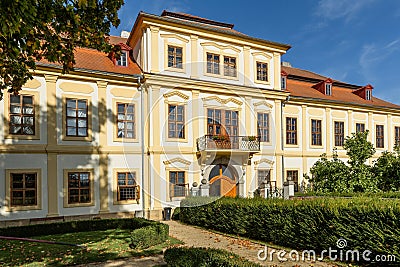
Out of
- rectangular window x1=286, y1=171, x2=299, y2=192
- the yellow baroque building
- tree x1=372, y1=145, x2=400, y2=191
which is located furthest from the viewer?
rectangular window x1=286, y1=171, x2=299, y2=192

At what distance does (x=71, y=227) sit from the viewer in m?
12.5

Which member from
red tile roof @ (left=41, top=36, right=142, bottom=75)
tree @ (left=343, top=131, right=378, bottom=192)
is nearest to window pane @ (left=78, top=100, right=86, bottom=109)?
red tile roof @ (left=41, top=36, right=142, bottom=75)

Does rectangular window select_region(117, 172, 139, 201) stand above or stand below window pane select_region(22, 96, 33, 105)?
below

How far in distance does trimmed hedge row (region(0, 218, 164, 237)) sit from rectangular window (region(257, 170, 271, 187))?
873 centimetres

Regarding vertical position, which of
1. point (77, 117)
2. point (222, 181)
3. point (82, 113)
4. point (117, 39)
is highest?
point (117, 39)

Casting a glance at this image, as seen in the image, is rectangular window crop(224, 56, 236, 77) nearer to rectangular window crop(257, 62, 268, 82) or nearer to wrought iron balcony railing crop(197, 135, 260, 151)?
rectangular window crop(257, 62, 268, 82)

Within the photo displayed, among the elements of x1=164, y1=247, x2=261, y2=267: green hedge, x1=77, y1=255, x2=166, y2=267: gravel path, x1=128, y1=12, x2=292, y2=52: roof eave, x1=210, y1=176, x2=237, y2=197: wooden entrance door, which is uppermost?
x1=128, y1=12, x2=292, y2=52: roof eave

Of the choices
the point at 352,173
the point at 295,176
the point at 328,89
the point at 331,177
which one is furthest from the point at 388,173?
the point at 328,89

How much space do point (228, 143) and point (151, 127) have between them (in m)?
4.38

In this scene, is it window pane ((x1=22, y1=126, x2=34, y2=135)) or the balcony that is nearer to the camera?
window pane ((x1=22, y1=126, x2=34, y2=135))

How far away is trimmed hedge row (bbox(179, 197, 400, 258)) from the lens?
711cm

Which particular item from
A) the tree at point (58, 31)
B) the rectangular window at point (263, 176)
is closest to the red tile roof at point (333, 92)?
the rectangular window at point (263, 176)

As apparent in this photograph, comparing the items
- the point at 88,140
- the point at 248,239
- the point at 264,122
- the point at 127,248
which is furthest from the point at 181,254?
→ the point at 264,122

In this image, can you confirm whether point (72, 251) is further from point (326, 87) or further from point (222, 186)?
point (326, 87)
